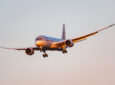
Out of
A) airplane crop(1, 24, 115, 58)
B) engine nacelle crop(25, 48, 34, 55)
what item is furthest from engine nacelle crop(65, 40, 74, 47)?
engine nacelle crop(25, 48, 34, 55)

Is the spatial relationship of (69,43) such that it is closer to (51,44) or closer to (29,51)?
(51,44)

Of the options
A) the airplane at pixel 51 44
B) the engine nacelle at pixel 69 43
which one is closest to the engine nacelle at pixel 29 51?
the airplane at pixel 51 44

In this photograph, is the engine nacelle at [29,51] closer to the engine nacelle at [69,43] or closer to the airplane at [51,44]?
the airplane at [51,44]

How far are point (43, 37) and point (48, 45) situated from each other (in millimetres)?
2208

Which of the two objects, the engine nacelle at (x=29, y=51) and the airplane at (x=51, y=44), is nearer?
the airplane at (x=51, y=44)

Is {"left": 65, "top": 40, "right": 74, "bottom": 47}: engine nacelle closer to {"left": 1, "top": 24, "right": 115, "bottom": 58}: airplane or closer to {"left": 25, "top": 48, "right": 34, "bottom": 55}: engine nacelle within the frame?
{"left": 1, "top": 24, "right": 115, "bottom": 58}: airplane

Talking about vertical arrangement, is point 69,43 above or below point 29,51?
above

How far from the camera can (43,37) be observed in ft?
241

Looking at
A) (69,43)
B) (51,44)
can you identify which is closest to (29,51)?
(51,44)

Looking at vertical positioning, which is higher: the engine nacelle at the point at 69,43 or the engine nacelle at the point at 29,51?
the engine nacelle at the point at 69,43

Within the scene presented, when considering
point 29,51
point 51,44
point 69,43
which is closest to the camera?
point 69,43

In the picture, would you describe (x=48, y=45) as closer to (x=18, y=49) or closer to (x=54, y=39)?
(x=54, y=39)

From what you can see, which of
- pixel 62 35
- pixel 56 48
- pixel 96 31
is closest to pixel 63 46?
pixel 56 48

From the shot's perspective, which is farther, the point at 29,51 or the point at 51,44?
the point at 29,51
